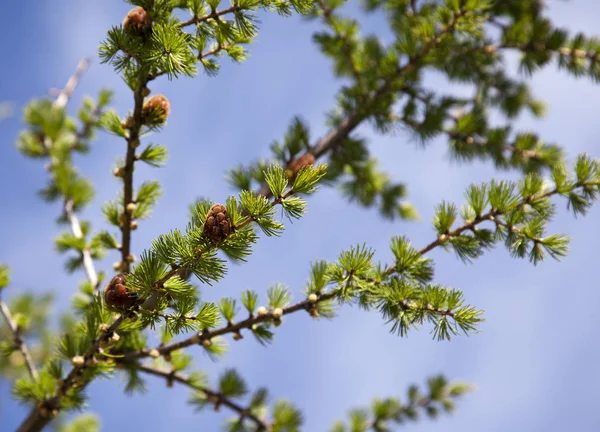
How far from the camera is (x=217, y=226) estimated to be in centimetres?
108

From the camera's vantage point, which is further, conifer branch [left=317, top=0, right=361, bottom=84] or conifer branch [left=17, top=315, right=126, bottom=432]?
conifer branch [left=317, top=0, right=361, bottom=84]

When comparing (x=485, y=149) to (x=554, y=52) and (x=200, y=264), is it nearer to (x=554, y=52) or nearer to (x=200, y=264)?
(x=554, y=52)

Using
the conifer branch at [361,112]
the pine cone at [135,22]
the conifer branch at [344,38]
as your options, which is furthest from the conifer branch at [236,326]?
the conifer branch at [344,38]

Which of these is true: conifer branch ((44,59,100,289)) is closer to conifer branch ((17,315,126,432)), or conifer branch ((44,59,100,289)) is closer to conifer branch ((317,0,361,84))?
conifer branch ((17,315,126,432))

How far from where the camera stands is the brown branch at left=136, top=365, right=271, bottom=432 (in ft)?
6.03

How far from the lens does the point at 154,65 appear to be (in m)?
1.31

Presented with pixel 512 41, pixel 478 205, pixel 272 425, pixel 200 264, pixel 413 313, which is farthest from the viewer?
pixel 512 41

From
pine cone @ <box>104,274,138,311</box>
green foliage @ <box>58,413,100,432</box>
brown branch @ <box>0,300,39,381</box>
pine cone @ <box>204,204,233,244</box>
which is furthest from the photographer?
green foliage @ <box>58,413,100,432</box>

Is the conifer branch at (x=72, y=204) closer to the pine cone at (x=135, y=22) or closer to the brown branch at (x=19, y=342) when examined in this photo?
the brown branch at (x=19, y=342)

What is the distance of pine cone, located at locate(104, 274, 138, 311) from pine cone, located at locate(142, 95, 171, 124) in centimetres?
52

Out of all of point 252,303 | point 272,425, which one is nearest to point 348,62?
point 252,303

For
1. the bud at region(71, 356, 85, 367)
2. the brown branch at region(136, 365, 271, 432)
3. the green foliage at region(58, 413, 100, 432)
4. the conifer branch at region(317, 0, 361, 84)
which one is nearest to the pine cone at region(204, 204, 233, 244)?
the bud at region(71, 356, 85, 367)

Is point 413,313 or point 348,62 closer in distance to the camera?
point 413,313

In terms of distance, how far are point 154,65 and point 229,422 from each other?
1437 mm
